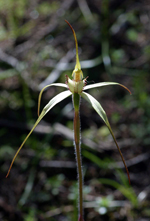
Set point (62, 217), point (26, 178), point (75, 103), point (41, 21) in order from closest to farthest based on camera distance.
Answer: point (75, 103) < point (62, 217) < point (26, 178) < point (41, 21)

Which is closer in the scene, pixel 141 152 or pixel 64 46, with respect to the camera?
pixel 141 152

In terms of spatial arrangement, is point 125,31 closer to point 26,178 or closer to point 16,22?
point 16,22

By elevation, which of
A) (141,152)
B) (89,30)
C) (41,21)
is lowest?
(141,152)

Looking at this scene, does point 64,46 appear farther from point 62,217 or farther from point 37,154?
point 62,217

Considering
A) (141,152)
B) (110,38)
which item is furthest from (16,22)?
(141,152)

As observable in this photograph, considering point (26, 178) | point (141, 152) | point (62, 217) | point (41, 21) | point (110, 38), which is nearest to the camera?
point (62, 217)

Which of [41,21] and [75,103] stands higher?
[41,21]
